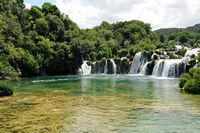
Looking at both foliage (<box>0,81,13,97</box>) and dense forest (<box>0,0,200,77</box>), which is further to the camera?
dense forest (<box>0,0,200,77</box>)

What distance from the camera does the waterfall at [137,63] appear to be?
7281 centimetres

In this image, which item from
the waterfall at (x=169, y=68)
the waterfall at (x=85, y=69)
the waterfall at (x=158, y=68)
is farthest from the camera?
the waterfall at (x=85, y=69)

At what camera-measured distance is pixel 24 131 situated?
52.2 feet

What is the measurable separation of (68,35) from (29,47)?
17542 millimetres

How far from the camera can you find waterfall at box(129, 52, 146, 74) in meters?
72.8

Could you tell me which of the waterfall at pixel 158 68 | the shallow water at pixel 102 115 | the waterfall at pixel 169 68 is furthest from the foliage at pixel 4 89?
the waterfall at pixel 158 68

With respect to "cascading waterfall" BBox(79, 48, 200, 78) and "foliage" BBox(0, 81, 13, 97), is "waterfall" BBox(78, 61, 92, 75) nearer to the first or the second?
"cascading waterfall" BBox(79, 48, 200, 78)

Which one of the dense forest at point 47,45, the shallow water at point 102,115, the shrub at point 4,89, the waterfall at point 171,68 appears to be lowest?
the shallow water at point 102,115

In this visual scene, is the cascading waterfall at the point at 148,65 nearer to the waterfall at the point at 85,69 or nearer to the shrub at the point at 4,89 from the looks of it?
the waterfall at the point at 85,69

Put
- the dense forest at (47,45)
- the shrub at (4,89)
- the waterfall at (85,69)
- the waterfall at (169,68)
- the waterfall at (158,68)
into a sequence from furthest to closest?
1. the waterfall at (85,69)
2. the dense forest at (47,45)
3. the waterfall at (158,68)
4. the waterfall at (169,68)
5. the shrub at (4,89)

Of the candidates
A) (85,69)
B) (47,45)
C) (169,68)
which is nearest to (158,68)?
(169,68)

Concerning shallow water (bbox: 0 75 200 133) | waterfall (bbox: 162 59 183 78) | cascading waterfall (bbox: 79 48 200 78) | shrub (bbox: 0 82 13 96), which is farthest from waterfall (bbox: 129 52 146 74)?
shallow water (bbox: 0 75 200 133)

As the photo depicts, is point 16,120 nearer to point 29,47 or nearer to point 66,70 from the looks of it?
point 29,47

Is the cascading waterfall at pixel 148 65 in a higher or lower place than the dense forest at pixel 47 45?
lower
